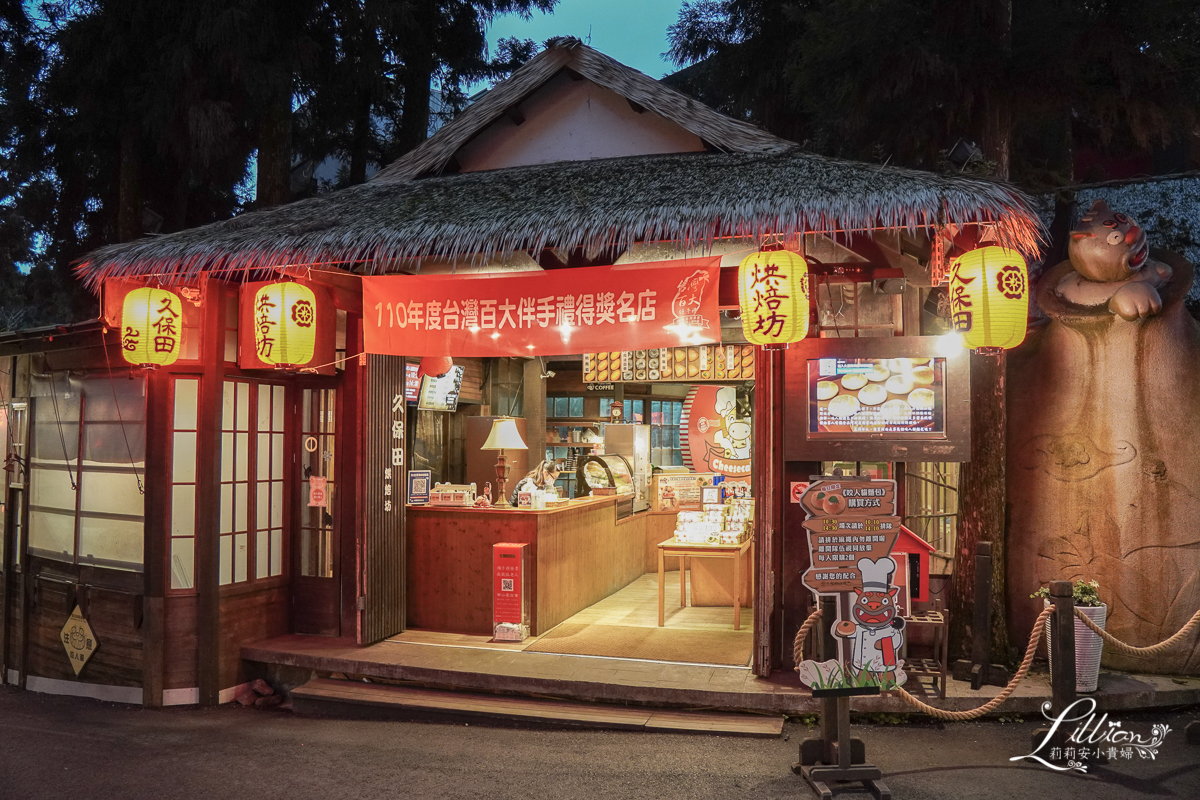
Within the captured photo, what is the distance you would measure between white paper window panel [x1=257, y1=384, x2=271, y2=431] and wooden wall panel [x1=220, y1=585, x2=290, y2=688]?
154 centimetres

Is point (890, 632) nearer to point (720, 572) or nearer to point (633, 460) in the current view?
point (720, 572)

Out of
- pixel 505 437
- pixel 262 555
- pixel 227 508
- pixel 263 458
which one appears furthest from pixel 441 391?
pixel 227 508

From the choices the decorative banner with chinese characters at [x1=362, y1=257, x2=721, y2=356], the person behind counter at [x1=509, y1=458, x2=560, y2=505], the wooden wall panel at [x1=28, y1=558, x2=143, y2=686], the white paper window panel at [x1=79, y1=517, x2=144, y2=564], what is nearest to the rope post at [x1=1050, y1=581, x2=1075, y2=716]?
the decorative banner with chinese characters at [x1=362, y1=257, x2=721, y2=356]

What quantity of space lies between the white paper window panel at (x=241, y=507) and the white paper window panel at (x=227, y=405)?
1.81ft

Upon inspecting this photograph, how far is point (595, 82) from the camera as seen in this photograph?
819 cm

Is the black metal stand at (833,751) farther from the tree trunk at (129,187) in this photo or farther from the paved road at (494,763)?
the tree trunk at (129,187)

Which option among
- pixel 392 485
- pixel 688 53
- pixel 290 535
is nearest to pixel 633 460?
pixel 392 485

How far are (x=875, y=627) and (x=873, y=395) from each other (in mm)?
1974

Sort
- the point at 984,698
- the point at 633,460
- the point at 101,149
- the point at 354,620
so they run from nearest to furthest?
the point at 984,698
the point at 354,620
the point at 633,460
the point at 101,149

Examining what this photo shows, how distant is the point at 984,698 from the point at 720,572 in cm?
372

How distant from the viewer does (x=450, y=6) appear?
1620 cm

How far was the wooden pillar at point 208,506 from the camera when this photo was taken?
7191 millimetres

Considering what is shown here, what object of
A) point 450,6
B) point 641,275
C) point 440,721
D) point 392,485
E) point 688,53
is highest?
point 450,6

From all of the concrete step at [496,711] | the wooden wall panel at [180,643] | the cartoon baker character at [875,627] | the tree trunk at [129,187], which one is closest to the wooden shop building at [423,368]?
the wooden wall panel at [180,643]
